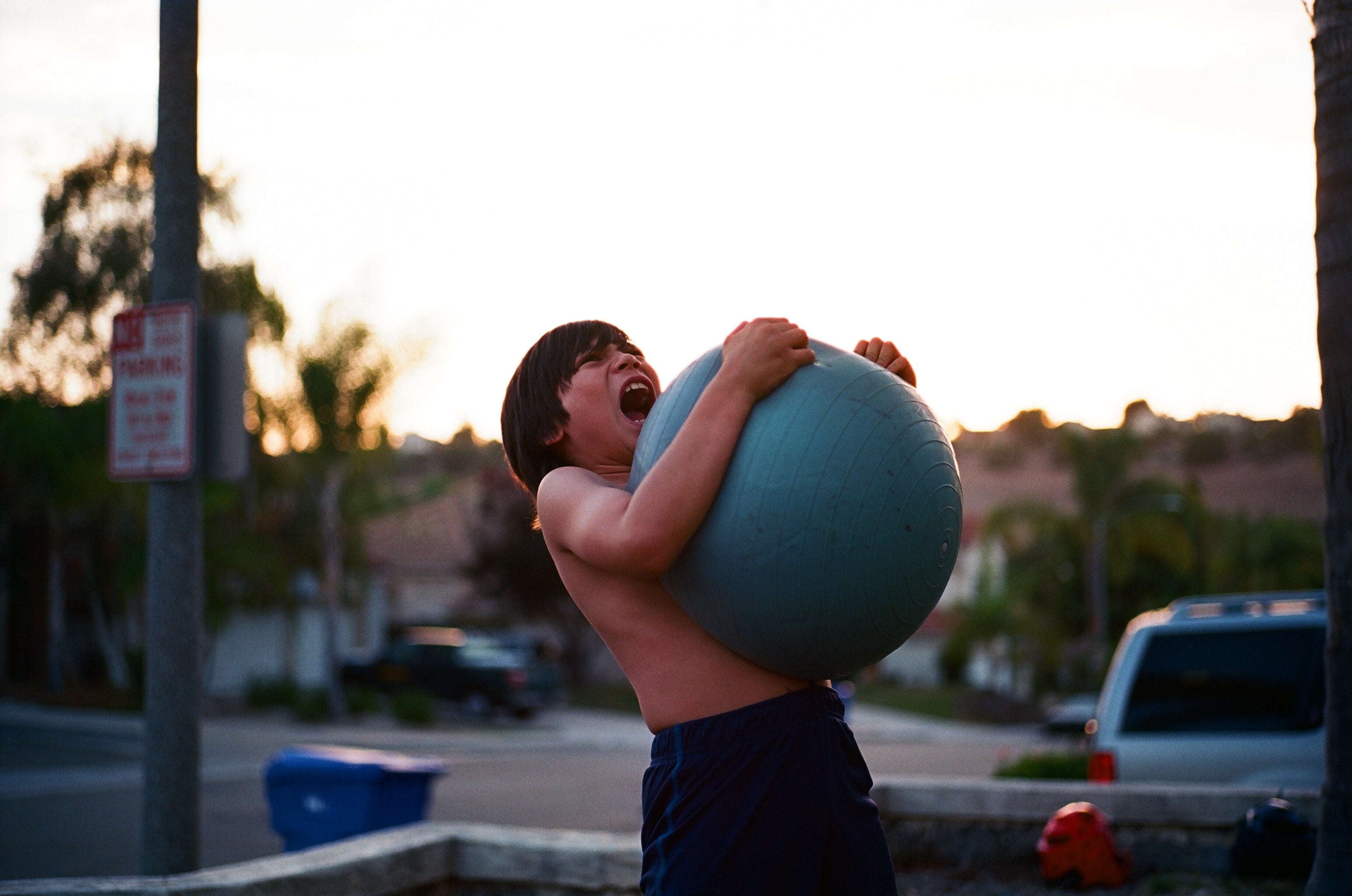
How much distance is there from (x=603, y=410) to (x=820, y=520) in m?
0.58

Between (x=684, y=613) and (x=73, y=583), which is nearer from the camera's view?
(x=684, y=613)

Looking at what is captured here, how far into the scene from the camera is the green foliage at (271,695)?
87.9 ft

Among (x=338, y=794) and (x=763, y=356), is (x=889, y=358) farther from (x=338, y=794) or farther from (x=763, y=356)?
(x=338, y=794)

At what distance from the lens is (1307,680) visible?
6.73 metres

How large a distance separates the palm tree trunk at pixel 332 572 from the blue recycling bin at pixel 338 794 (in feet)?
64.5

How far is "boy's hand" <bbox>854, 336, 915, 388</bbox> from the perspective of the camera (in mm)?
2520

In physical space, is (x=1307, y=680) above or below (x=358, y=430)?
below

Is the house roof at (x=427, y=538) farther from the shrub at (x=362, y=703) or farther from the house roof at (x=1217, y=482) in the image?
the house roof at (x=1217, y=482)

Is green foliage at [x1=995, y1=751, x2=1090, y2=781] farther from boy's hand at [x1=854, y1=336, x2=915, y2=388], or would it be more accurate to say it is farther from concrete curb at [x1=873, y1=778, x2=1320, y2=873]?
boy's hand at [x1=854, y1=336, x2=915, y2=388]

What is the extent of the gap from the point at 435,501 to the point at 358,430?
22.6 meters

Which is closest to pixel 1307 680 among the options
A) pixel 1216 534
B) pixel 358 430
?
pixel 358 430

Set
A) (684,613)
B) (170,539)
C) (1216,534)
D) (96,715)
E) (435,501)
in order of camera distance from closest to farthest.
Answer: (684,613) → (170,539) → (96,715) → (435,501) → (1216,534)

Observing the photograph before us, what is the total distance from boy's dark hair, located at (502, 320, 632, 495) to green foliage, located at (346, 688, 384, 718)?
24637 mm

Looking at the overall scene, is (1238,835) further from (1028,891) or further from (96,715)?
(96,715)
